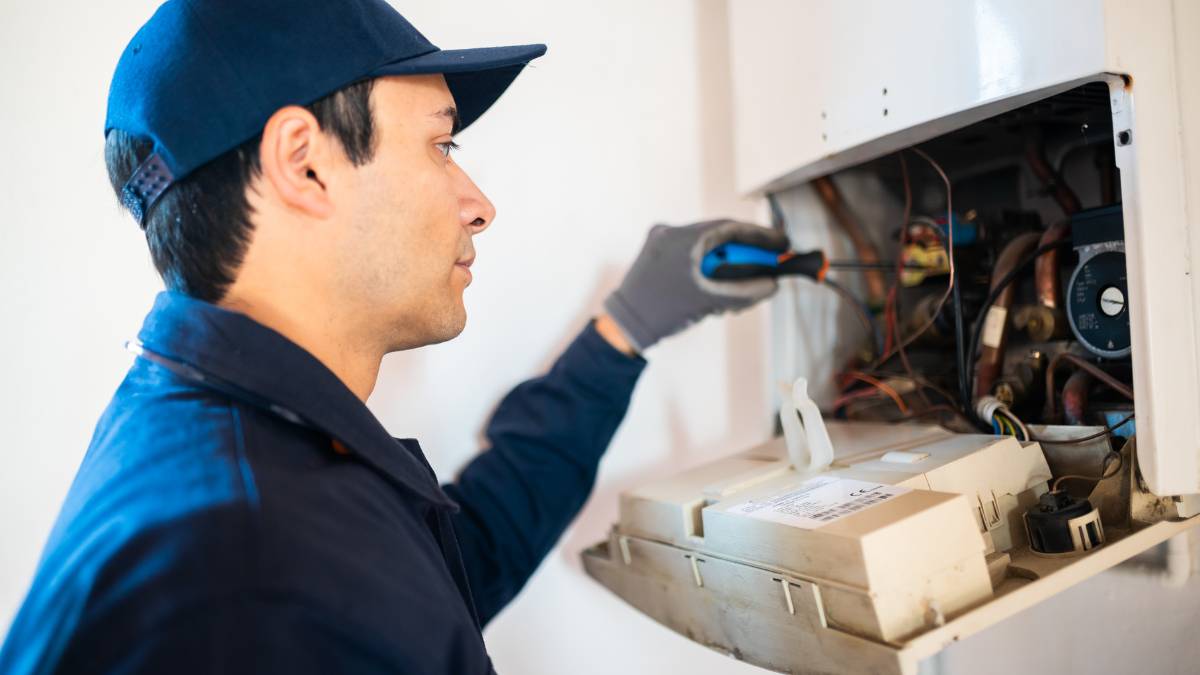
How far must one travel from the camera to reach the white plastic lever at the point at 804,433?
2.92 ft

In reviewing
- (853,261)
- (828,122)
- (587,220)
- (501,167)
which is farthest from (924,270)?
(501,167)

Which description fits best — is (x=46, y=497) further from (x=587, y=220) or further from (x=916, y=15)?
(x=916, y=15)

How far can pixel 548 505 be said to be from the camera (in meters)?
1.09

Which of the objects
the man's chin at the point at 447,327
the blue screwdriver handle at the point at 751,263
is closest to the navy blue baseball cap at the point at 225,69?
the man's chin at the point at 447,327

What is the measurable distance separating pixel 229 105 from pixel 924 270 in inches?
36.2

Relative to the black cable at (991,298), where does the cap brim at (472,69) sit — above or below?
above

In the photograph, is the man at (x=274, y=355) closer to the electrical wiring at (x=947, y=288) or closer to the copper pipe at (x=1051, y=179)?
the electrical wiring at (x=947, y=288)

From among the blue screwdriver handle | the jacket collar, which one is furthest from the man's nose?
the blue screwdriver handle

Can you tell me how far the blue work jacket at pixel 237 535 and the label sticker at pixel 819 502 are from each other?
290mm

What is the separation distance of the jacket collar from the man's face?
0.11 metres

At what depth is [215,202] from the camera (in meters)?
0.71

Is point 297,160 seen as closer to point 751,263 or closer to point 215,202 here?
point 215,202

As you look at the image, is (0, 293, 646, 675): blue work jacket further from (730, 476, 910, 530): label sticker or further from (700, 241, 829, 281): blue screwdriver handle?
(700, 241, 829, 281): blue screwdriver handle

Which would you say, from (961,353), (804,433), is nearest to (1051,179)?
(961,353)
